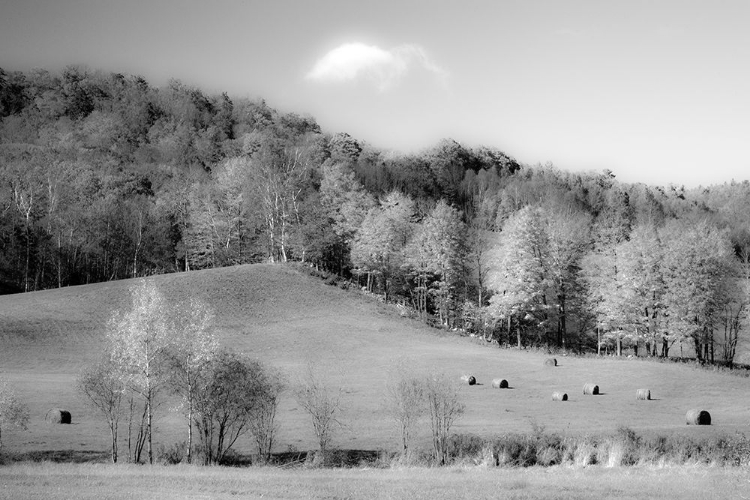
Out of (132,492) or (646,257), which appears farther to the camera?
(646,257)

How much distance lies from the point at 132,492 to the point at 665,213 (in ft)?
595

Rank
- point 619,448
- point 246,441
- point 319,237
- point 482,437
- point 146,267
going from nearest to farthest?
1. point 619,448
2. point 482,437
3. point 246,441
4. point 319,237
5. point 146,267

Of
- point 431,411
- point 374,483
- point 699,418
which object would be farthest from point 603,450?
point 374,483

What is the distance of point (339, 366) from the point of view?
62.7 m

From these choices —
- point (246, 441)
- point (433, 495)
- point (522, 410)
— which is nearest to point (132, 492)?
point (433, 495)

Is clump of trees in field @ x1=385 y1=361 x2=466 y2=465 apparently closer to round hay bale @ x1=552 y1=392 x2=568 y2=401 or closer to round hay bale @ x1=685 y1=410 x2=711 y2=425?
round hay bale @ x1=552 y1=392 x2=568 y2=401

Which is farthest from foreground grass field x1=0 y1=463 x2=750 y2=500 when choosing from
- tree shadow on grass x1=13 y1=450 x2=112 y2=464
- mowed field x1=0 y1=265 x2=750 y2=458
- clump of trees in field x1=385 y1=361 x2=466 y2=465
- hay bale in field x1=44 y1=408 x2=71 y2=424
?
hay bale in field x1=44 y1=408 x2=71 y2=424

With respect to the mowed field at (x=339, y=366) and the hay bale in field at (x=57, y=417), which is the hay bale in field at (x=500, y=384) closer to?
the mowed field at (x=339, y=366)

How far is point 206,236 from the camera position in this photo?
10825cm

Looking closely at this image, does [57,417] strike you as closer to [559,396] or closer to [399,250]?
[559,396]

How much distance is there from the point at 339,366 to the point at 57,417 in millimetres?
27888

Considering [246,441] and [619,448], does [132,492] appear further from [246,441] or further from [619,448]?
[619,448]

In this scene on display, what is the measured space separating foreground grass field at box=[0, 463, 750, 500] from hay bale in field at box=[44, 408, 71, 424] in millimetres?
10268

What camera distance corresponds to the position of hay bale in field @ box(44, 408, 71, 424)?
41.2 metres
